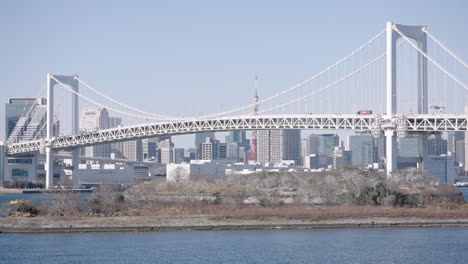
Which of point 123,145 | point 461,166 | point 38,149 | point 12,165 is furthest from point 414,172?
point 123,145

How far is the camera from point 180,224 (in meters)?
42.4

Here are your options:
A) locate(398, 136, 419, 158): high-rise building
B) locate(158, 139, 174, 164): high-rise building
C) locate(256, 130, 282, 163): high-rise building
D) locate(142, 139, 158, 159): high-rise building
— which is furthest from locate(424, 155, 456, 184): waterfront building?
locate(142, 139, 158, 159): high-rise building

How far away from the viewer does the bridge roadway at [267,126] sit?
187ft

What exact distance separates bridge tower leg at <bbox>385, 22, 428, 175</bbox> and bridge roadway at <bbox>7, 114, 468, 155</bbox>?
2.38 feet

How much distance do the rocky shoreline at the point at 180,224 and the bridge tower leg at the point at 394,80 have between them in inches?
551

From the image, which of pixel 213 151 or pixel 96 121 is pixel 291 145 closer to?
pixel 213 151

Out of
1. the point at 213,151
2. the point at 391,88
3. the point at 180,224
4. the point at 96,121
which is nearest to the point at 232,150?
the point at 213,151

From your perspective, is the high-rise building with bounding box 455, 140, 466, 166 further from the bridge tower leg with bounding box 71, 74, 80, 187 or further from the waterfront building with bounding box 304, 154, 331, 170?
the bridge tower leg with bounding box 71, 74, 80, 187

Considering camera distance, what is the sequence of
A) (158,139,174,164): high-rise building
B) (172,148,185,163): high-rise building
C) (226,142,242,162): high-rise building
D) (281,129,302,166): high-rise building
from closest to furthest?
(158,139,174,164): high-rise building < (172,148,185,163): high-rise building < (281,129,302,166): high-rise building < (226,142,242,162): high-rise building

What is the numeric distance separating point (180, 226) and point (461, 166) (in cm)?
11367

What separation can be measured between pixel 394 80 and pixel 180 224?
19037 mm

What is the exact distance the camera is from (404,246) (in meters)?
35.4

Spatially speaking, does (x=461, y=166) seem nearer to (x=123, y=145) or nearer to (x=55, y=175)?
(x=123, y=145)

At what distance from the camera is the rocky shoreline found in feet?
136
